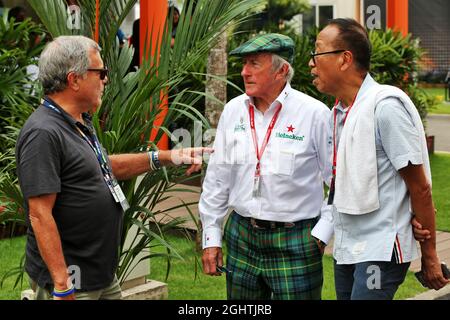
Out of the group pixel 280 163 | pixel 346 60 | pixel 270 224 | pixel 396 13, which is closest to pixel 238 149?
pixel 280 163

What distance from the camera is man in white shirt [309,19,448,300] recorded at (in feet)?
11.3

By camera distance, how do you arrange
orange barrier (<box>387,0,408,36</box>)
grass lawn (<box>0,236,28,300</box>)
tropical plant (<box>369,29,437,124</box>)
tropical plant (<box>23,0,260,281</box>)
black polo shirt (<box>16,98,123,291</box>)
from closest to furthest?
black polo shirt (<box>16,98,123,291</box>) < tropical plant (<box>23,0,260,281</box>) < grass lawn (<box>0,236,28,300</box>) < tropical plant (<box>369,29,437,124</box>) < orange barrier (<box>387,0,408,36</box>)

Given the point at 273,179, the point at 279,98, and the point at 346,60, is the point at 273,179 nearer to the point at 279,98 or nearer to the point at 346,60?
the point at 279,98

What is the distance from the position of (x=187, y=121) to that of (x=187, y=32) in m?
4.57

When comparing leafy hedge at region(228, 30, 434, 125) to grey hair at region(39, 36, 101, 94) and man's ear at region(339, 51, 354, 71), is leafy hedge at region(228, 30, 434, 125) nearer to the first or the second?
man's ear at region(339, 51, 354, 71)

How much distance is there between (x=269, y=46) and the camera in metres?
4.01

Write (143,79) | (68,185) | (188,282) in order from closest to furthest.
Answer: (68,185)
(143,79)
(188,282)

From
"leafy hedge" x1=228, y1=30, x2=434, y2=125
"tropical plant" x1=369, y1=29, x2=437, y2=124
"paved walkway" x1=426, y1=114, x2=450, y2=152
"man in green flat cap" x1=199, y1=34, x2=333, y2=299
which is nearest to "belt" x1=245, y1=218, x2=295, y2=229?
"man in green flat cap" x1=199, y1=34, x2=333, y2=299

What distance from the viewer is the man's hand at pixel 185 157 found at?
13.4ft

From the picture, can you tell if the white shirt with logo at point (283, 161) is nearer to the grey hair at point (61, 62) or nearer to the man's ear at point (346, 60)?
the man's ear at point (346, 60)

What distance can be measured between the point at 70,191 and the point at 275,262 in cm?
112

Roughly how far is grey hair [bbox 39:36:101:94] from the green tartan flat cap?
83cm

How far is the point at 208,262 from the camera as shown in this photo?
4.14 meters

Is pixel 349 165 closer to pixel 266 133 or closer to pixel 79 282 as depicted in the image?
pixel 266 133
